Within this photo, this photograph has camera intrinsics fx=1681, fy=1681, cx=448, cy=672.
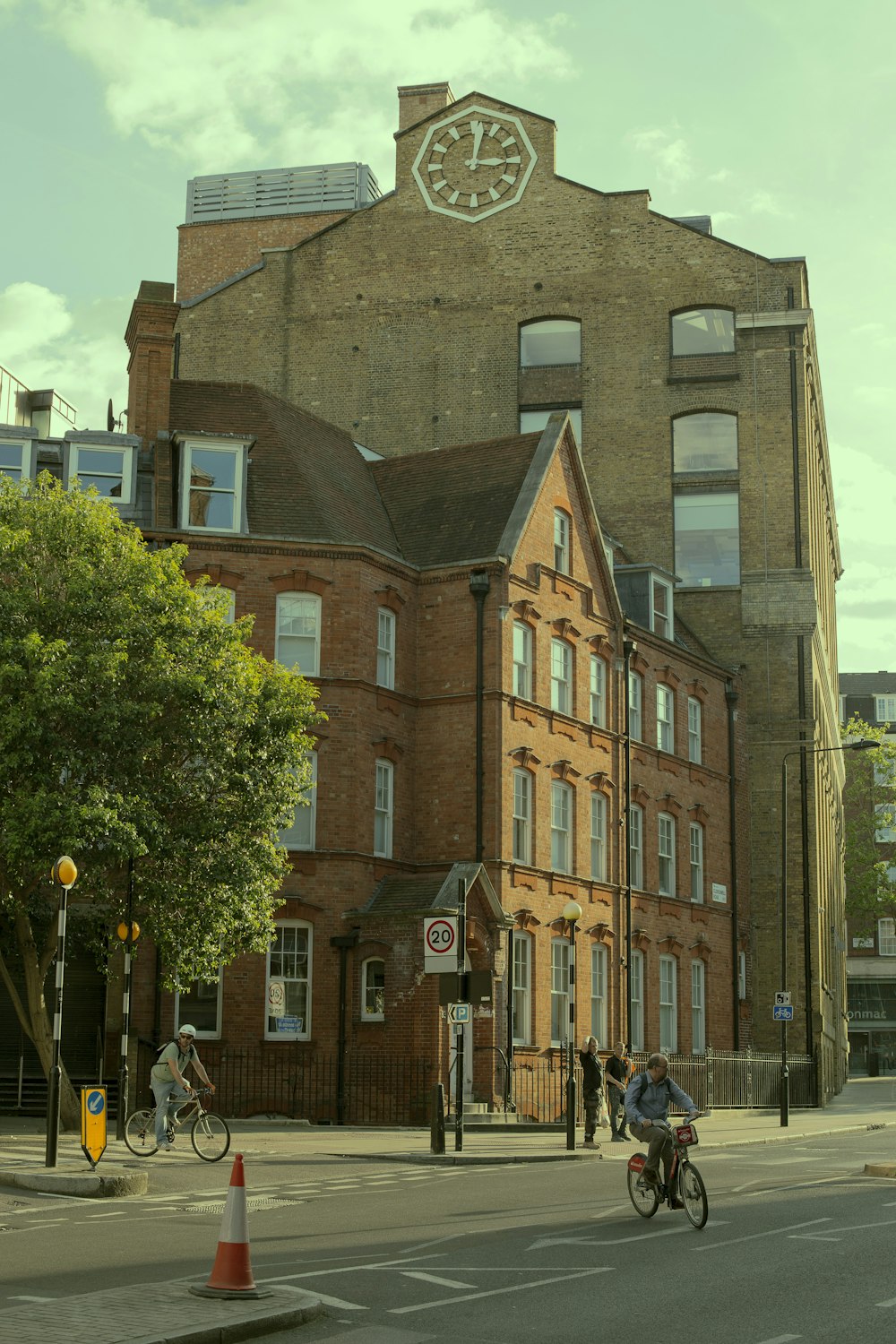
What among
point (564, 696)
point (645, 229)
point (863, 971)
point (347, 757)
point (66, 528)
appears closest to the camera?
point (66, 528)

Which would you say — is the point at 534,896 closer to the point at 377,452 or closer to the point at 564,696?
the point at 564,696

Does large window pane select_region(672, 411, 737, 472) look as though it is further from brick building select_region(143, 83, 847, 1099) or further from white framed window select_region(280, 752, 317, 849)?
white framed window select_region(280, 752, 317, 849)

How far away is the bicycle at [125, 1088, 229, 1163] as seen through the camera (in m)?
22.7

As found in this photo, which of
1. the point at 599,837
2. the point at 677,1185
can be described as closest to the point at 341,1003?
the point at 599,837

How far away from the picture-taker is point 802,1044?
48.2 m

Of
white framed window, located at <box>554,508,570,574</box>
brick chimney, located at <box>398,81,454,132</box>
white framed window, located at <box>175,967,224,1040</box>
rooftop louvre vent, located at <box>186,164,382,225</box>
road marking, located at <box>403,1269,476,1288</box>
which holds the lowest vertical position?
road marking, located at <box>403,1269,476,1288</box>

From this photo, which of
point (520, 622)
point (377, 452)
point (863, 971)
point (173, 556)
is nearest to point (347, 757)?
point (520, 622)

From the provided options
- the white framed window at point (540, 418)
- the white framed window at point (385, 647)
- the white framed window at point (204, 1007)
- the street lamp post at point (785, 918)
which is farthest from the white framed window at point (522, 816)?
the white framed window at point (540, 418)

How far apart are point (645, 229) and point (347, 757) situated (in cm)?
2459

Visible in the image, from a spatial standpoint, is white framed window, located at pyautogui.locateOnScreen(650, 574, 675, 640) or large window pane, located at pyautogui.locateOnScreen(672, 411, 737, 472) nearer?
white framed window, located at pyautogui.locateOnScreen(650, 574, 675, 640)

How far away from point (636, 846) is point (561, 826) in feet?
15.9

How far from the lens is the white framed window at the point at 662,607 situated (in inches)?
1823

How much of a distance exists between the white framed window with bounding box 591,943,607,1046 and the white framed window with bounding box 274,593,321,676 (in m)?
10.5

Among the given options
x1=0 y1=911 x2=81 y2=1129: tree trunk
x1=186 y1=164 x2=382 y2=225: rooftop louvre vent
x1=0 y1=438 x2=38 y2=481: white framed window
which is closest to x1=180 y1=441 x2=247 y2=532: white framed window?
x1=0 y1=438 x2=38 y2=481: white framed window
